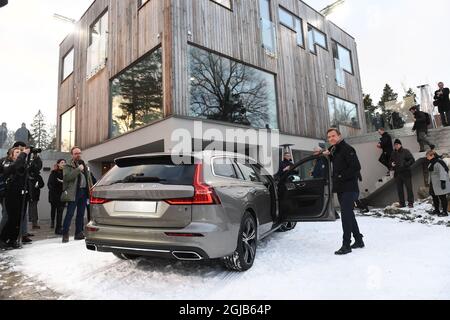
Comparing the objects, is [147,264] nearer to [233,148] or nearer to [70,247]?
[70,247]

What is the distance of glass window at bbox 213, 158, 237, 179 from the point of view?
3953 millimetres

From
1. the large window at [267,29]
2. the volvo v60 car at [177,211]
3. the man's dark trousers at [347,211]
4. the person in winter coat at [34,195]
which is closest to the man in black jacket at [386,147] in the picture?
the large window at [267,29]

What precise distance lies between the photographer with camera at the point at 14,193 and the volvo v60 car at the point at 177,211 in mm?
2664

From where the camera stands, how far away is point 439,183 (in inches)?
318

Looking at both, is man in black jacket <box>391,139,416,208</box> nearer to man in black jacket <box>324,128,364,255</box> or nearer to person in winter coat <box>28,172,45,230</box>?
man in black jacket <box>324,128,364,255</box>

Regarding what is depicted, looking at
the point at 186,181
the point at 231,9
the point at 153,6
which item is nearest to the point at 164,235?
the point at 186,181

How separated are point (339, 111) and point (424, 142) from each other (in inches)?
254

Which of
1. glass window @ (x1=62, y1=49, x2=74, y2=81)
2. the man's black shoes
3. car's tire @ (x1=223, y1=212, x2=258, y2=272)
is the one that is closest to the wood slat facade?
glass window @ (x1=62, y1=49, x2=74, y2=81)

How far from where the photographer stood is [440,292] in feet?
10.2

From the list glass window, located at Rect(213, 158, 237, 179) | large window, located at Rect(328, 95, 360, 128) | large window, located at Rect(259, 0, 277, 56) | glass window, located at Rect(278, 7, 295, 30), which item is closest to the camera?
glass window, located at Rect(213, 158, 237, 179)

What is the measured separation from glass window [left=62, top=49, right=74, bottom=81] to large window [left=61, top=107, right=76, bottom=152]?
2.23 m

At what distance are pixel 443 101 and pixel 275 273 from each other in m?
11.8

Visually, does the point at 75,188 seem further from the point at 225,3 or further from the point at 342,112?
the point at 342,112

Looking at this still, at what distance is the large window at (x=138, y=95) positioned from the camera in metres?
9.77
